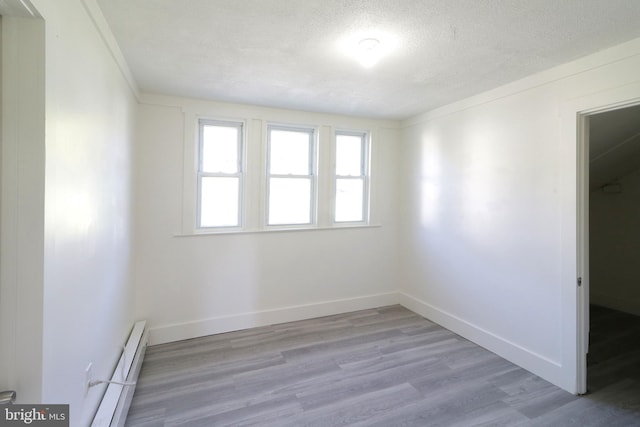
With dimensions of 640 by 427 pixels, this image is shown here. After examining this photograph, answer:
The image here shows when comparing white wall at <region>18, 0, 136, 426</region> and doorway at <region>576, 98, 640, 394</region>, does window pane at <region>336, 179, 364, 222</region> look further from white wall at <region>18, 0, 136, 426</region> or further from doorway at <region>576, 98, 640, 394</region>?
white wall at <region>18, 0, 136, 426</region>

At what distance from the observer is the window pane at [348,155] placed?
3.83 metres

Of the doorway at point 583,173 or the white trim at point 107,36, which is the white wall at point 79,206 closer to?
the white trim at point 107,36

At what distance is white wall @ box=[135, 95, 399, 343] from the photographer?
9.68ft

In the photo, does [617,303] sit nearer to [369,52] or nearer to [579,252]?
[579,252]

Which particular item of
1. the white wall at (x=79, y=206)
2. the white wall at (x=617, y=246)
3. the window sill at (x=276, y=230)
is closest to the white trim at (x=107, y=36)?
the white wall at (x=79, y=206)

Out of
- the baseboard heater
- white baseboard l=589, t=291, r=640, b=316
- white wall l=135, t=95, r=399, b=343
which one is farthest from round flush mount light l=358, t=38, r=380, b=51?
white baseboard l=589, t=291, r=640, b=316

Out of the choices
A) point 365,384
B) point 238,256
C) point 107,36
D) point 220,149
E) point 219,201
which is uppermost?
point 107,36

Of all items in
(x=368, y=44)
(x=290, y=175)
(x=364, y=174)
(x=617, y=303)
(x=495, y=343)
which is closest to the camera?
(x=368, y=44)

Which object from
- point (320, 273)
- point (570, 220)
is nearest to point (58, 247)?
point (320, 273)

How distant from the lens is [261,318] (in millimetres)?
3389

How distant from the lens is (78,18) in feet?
4.57

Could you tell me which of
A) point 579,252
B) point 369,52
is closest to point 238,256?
point 369,52

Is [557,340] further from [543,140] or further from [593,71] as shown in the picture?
[593,71]

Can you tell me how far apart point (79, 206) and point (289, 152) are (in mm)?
2401
